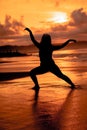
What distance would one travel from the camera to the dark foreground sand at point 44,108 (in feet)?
28.1

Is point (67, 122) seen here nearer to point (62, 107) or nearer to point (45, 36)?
point (62, 107)

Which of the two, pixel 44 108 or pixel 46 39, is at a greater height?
pixel 46 39

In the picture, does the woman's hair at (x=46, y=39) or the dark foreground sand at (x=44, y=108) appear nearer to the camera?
the dark foreground sand at (x=44, y=108)

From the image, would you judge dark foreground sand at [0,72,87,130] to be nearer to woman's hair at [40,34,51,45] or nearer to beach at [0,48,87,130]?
beach at [0,48,87,130]

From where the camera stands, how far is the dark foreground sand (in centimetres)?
858

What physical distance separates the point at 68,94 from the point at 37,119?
171 inches

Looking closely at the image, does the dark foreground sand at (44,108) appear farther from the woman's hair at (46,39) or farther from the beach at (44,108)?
the woman's hair at (46,39)

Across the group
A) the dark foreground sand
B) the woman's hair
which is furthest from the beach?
the woman's hair

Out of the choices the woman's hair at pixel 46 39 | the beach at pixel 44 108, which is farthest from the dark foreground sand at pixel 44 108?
the woman's hair at pixel 46 39

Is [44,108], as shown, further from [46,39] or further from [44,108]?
[46,39]

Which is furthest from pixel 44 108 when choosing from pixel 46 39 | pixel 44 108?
pixel 46 39

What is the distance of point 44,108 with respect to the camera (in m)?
10.7

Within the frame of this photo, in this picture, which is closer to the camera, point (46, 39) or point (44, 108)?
point (44, 108)

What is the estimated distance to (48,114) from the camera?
9.83 m
